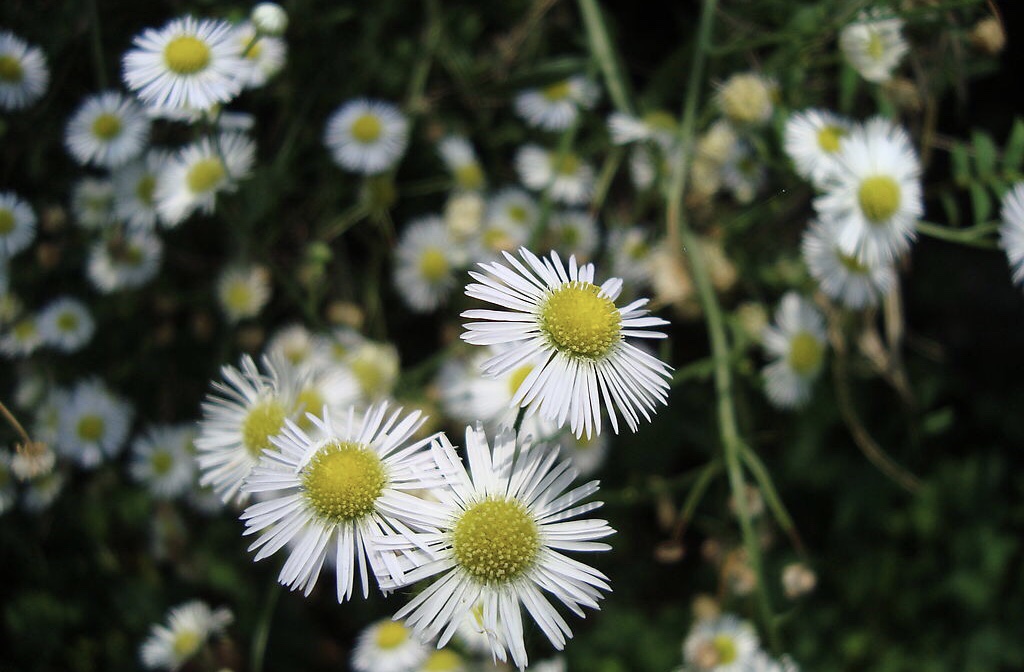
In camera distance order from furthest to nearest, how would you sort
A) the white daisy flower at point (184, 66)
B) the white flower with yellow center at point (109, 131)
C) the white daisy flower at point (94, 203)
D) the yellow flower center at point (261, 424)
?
the white daisy flower at point (94, 203) → the white flower with yellow center at point (109, 131) → the white daisy flower at point (184, 66) → the yellow flower center at point (261, 424)

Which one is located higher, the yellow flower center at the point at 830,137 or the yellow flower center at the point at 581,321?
the yellow flower center at the point at 830,137

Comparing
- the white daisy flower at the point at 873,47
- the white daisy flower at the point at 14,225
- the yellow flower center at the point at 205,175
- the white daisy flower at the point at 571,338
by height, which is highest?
the white daisy flower at the point at 873,47

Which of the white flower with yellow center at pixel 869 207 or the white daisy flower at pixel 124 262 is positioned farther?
the white daisy flower at pixel 124 262

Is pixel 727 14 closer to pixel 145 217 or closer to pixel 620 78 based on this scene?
pixel 620 78

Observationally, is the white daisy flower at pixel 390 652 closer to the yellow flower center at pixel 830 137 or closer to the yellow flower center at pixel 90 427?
the yellow flower center at pixel 90 427

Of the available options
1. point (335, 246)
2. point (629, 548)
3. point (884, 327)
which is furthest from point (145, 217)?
point (884, 327)

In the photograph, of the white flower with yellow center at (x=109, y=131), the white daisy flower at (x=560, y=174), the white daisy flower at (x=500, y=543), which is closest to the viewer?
the white daisy flower at (x=500, y=543)

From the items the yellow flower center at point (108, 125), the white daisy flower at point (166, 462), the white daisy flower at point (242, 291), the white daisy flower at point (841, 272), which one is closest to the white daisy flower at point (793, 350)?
the white daisy flower at point (841, 272)

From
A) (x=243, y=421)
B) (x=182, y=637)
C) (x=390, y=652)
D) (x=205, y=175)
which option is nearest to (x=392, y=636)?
(x=390, y=652)
